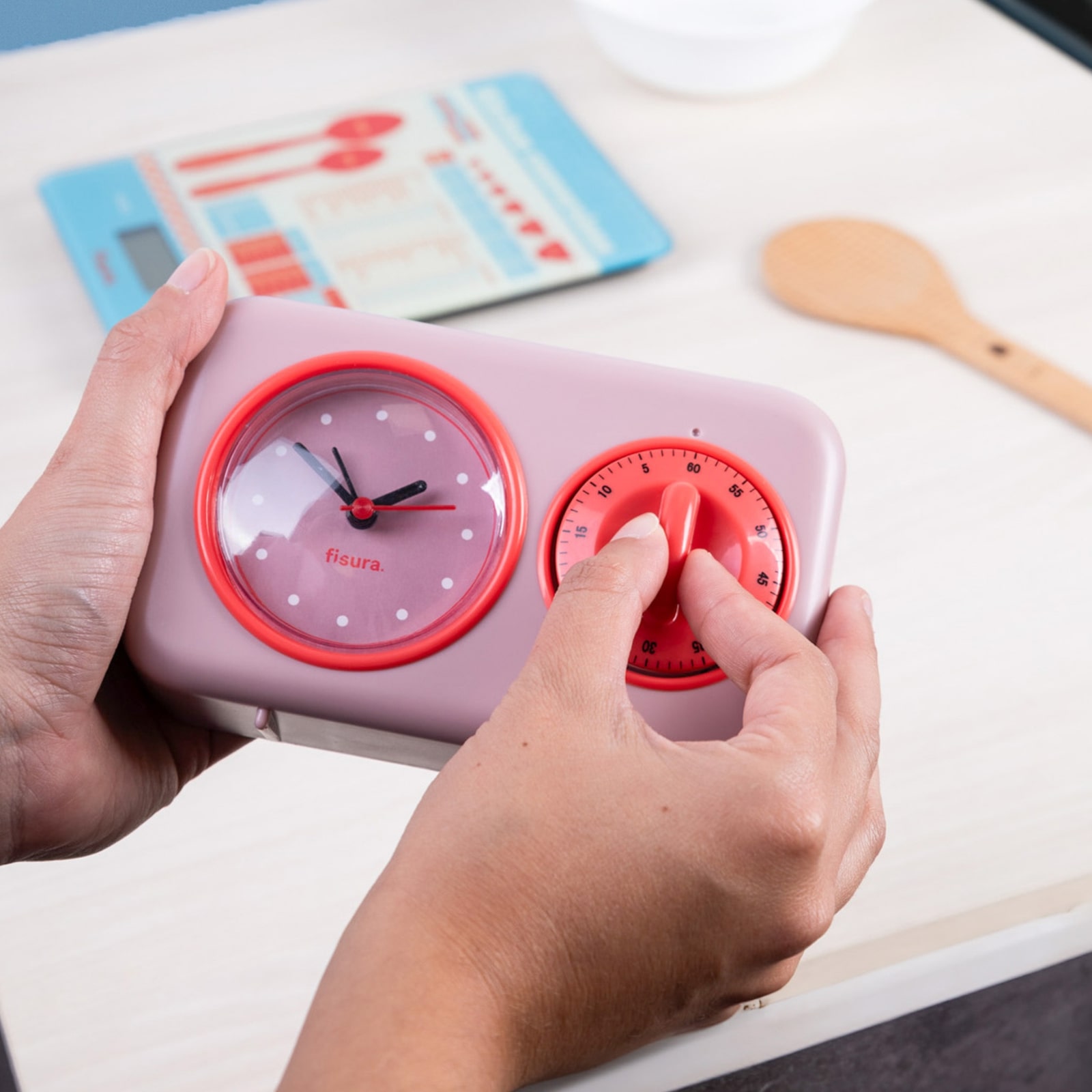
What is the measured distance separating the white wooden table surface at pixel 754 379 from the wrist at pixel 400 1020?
179 mm

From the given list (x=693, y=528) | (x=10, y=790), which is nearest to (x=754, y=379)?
(x=693, y=528)

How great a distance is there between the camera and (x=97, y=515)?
554mm

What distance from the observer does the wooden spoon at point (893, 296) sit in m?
0.83

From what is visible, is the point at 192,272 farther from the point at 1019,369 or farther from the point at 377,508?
the point at 1019,369

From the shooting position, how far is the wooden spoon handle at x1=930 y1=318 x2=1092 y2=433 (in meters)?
0.81

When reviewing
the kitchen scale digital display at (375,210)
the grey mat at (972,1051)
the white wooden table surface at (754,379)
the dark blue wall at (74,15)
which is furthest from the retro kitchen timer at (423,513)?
the dark blue wall at (74,15)

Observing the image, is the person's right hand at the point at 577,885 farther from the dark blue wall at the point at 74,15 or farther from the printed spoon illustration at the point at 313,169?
the dark blue wall at the point at 74,15

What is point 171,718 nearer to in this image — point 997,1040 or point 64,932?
point 64,932

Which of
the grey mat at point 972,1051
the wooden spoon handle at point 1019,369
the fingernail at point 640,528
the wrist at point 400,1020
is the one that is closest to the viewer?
the wrist at point 400,1020

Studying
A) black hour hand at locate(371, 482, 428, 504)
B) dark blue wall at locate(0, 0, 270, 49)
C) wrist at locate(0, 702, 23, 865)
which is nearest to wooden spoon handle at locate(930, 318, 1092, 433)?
black hour hand at locate(371, 482, 428, 504)

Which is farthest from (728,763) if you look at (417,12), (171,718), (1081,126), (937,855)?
(417,12)

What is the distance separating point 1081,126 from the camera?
3.43 ft

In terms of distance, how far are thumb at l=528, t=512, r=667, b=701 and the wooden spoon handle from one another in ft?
1.47

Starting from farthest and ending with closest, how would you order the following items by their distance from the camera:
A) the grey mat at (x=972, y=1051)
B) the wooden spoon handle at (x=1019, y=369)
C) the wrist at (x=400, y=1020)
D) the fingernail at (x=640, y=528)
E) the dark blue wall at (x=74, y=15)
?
the dark blue wall at (x=74, y=15) → the grey mat at (x=972, y=1051) → the wooden spoon handle at (x=1019, y=369) → the fingernail at (x=640, y=528) → the wrist at (x=400, y=1020)
